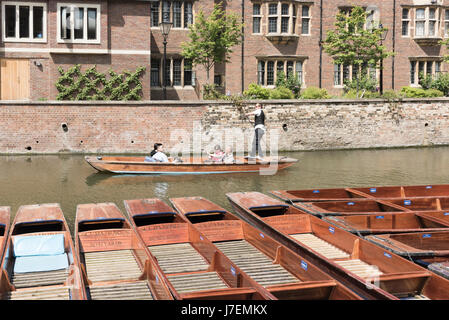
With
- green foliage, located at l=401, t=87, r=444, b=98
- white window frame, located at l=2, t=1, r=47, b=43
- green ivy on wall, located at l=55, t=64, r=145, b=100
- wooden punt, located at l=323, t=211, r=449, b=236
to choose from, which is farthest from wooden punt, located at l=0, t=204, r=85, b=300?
green foliage, located at l=401, t=87, r=444, b=98

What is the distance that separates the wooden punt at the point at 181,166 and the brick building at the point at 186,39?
9170 millimetres

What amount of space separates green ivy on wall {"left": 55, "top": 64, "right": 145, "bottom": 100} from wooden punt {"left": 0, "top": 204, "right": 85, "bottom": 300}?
15.2 metres

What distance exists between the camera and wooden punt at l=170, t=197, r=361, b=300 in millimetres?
5277

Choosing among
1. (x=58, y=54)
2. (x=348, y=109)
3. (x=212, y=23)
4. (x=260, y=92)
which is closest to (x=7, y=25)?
(x=58, y=54)

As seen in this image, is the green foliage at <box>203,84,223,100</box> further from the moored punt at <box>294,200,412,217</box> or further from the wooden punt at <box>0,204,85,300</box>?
the wooden punt at <box>0,204,85,300</box>

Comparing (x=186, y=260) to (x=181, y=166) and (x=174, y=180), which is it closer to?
(x=174, y=180)

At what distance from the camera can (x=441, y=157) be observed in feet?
67.4

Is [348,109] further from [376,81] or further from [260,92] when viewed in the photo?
[376,81]

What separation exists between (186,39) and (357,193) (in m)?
17.3

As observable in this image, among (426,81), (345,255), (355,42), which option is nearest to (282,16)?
(355,42)

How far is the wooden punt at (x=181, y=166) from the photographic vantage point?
1508cm

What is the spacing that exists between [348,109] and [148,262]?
18.9 meters

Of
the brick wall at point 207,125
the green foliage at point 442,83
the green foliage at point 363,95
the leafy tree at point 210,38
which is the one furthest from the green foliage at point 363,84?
the leafy tree at point 210,38

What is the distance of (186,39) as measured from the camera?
26.1m
